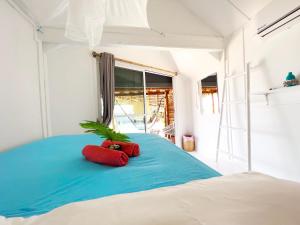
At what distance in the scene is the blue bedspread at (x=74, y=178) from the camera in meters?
0.58

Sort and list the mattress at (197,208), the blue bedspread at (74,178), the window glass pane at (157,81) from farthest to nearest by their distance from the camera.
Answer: the window glass pane at (157,81) < the blue bedspread at (74,178) < the mattress at (197,208)

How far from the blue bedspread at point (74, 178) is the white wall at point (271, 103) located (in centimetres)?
167

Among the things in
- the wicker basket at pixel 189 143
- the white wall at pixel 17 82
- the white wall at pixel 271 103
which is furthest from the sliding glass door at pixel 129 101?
the white wall at pixel 271 103

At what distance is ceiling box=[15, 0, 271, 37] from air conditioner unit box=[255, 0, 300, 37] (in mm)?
156

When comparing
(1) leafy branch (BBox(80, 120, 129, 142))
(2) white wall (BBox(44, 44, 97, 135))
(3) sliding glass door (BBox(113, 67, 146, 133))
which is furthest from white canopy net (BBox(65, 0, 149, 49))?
(3) sliding glass door (BBox(113, 67, 146, 133))

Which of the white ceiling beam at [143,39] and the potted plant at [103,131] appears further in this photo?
the white ceiling beam at [143,39]

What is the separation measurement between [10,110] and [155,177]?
1.66m

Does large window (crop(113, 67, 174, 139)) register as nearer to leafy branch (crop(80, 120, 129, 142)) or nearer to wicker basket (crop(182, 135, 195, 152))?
wicker basket (crop(182, 135, 195, 152))

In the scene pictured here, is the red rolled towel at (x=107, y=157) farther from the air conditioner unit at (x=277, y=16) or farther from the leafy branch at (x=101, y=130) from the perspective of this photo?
the air conditioner unit at (x=277, y=16)

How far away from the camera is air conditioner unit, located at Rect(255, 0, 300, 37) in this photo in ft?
5.60

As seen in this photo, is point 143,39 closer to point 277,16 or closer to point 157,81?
point 277,16

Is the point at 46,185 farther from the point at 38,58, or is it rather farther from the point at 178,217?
the point at 38,58

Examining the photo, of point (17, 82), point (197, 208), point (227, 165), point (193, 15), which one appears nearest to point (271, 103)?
point (227, 165)

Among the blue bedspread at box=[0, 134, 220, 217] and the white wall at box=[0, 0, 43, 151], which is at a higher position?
the white wall at box=[0, 0, 43, 151]
